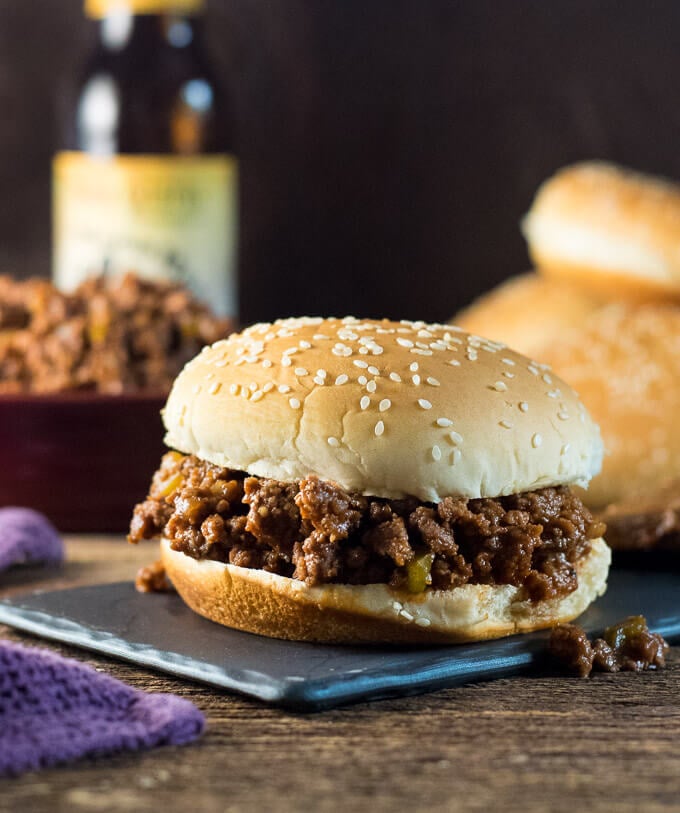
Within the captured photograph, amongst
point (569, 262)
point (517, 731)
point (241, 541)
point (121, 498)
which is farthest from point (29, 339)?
point (517, 731)

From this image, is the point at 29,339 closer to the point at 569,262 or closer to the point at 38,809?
the point at 569,262

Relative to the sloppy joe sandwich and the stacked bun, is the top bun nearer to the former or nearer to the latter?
the sloppy joe sandwich

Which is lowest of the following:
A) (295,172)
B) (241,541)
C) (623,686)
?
(623,686)

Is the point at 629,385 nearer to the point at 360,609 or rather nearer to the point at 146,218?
the point at 146,218

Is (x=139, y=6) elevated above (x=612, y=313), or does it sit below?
above

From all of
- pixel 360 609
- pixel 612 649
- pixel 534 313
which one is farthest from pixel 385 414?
pixel 534 313

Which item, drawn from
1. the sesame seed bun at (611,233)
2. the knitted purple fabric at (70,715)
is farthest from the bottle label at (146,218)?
the knitted purple fabric at (70,715)

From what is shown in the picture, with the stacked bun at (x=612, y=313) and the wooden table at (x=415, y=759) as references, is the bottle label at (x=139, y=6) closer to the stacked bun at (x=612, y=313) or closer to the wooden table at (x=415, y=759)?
the stacked bun at (x=612, y=313)
